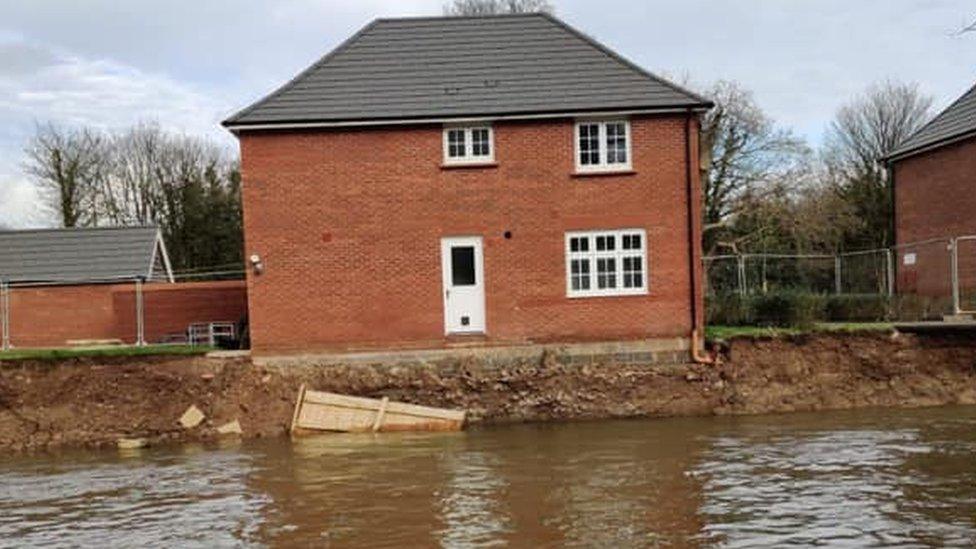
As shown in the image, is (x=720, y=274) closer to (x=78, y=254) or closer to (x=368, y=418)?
(x=368, y=418)

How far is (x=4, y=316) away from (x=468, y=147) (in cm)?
1296

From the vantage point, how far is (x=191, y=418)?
17953mm

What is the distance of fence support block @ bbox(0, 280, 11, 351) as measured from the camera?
22.5m

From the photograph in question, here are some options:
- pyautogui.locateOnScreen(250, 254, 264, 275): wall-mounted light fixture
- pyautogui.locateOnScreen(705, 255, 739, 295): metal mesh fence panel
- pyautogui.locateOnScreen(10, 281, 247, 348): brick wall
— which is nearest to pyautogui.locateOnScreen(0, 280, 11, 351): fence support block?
pyautogui.locateOnScreen(10, 281, 247, 348): brick wall

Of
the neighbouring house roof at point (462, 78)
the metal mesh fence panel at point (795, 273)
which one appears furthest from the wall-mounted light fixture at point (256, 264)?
the metal mesh fence panel at point (795, 273)

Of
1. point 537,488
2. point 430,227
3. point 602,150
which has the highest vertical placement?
point 602,150

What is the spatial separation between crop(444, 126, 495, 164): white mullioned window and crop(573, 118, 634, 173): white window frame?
1.76m

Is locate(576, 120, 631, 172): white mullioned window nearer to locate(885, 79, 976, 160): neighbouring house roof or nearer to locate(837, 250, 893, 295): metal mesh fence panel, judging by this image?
locate(837, 250, 893, 295): metal mesh fence panel

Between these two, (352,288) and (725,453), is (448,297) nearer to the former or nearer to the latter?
(352,288)

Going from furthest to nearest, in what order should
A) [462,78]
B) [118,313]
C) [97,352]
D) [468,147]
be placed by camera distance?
[118,313]
[462,78]
[468,147]
[97,352]

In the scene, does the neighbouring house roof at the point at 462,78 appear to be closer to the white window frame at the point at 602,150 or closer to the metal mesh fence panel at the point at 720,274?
the white window frame at the point at 602,150

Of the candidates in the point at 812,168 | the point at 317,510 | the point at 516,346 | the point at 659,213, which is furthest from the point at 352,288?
the point at 812,168

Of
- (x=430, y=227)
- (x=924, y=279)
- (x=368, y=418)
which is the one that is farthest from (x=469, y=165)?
(x=924, y=279)

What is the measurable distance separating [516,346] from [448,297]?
68.7 inches
